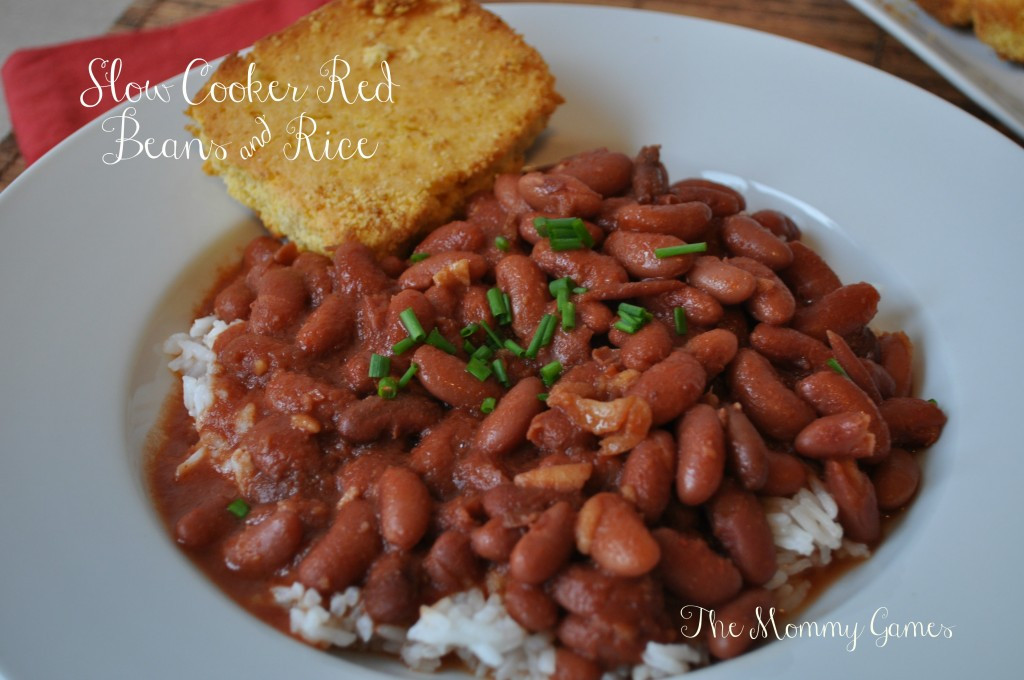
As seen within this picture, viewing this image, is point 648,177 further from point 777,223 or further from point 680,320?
point 680,320

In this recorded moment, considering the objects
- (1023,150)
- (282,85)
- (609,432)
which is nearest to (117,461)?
(609,432)

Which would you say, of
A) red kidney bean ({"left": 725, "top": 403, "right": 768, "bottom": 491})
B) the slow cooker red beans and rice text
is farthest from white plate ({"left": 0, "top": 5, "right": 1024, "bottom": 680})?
red kidney bean ({"left": 725, "top": 403, "right": 768, "bottom": 491})

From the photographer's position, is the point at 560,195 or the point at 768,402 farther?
the point at 560,195

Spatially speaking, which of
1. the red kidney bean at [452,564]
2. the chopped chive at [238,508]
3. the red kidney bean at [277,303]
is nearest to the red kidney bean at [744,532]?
the red kidney bean at [452,564]

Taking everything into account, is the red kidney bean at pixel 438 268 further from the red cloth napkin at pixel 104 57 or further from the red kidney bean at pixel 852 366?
the red cloth napkin at pixel 104 57

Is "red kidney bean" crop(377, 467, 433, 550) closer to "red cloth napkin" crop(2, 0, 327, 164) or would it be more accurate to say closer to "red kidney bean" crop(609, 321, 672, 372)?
"red kidney bean" crop(609, 321, 672, 372)

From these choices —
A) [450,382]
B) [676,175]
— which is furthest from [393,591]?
[676,175]
